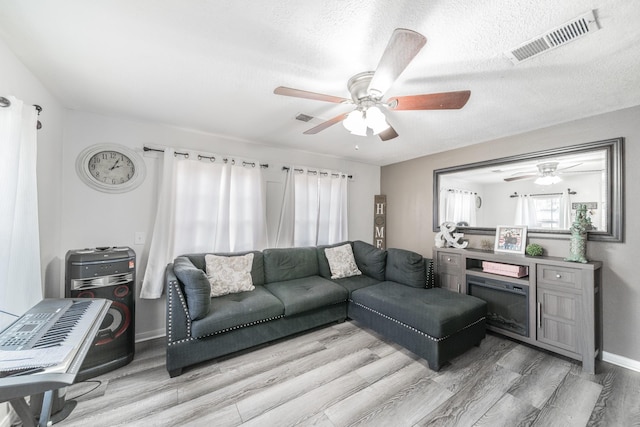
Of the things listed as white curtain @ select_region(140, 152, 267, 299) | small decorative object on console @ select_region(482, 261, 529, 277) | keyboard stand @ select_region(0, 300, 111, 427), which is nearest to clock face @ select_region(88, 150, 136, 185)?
white curtain @ select_region(140, 152, 267, 299)

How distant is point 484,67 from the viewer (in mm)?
1633

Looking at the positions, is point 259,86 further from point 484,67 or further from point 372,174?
point 372,174

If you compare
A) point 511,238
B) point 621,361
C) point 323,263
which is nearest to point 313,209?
point 323,263

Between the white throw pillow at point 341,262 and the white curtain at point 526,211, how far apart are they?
2.11 metres

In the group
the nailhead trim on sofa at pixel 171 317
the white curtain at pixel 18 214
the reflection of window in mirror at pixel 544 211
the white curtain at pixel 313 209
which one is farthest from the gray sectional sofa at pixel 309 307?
the reflection of window in mirror at pixel 544 211

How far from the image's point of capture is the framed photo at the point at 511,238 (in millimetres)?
2812

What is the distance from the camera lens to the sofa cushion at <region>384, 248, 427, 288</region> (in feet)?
10.0

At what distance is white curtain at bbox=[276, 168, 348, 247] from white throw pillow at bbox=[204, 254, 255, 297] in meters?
0.79

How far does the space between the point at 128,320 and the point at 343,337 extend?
2108mm

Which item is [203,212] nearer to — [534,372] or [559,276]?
[534,372]

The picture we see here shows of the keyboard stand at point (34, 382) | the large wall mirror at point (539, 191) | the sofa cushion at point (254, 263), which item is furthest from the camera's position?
the sofa cushion at point (254, 263)

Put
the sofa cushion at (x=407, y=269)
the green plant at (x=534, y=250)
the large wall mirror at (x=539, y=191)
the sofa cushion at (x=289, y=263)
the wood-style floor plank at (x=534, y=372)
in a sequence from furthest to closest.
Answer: the sofa cushion at (x=289, y=263) < the sofa cushion at (x=407, y=269) < the green plant at (x=534, y=250) < the large wall mirror at (x=539, y=191) < the wood-style floor plank at (x=534, y=372)

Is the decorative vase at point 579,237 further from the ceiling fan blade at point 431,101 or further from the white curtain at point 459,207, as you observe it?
the ceiling fan blade at point 431,101

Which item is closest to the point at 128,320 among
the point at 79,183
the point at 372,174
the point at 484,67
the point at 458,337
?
the point at 79,183
